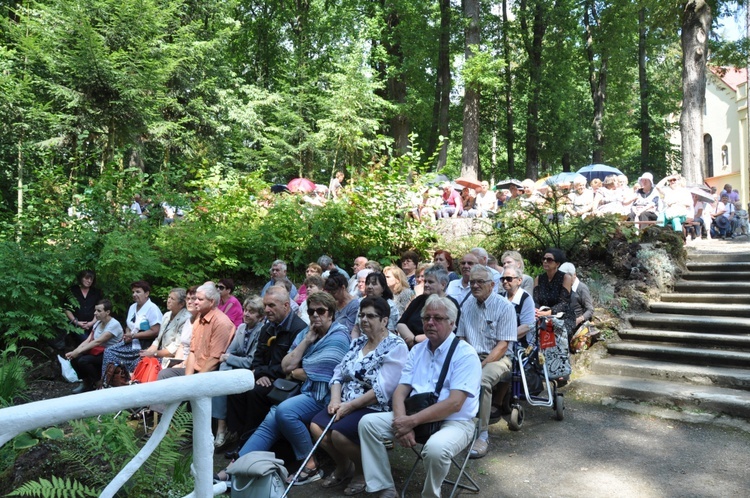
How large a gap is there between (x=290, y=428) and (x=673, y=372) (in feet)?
15.4

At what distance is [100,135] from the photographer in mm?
15617

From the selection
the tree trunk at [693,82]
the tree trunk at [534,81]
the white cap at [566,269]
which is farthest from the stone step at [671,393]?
the tree trunk at [534,81]

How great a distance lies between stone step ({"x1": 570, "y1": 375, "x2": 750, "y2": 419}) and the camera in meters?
6.41

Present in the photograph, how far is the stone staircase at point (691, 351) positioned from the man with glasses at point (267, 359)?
3.60m

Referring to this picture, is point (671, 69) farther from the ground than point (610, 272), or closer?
farther from the ground

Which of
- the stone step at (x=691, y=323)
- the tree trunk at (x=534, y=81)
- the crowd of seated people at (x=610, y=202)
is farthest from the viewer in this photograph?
the tree trunk at (x=534, y=81)

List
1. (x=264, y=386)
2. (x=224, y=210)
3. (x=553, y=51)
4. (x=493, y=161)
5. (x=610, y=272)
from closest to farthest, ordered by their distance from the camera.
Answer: (x=264, y=386)
(x=610, y=272)
(x=224, y=210)
(x=553, y=51)
(x=493, y=161)

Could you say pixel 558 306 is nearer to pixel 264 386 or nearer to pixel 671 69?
pixel 264 386

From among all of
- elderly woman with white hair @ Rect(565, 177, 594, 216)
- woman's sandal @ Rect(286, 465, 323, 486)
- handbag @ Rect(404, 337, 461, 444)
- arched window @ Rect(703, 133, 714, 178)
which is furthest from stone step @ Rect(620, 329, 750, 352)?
arched window @ Rect(703, 133, 714, 178)

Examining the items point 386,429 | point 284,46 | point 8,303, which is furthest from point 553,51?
point 386,429

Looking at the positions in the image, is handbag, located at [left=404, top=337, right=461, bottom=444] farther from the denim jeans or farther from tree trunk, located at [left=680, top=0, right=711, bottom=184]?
tree trunk, located at [left=680, top=0, right=711, bottom=184]

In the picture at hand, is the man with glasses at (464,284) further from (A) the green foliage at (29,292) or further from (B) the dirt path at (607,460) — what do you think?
(A) the green foliage at (29,292)

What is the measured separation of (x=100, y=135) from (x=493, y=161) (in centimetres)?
2114

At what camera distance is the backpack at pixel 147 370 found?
23.0 ft
